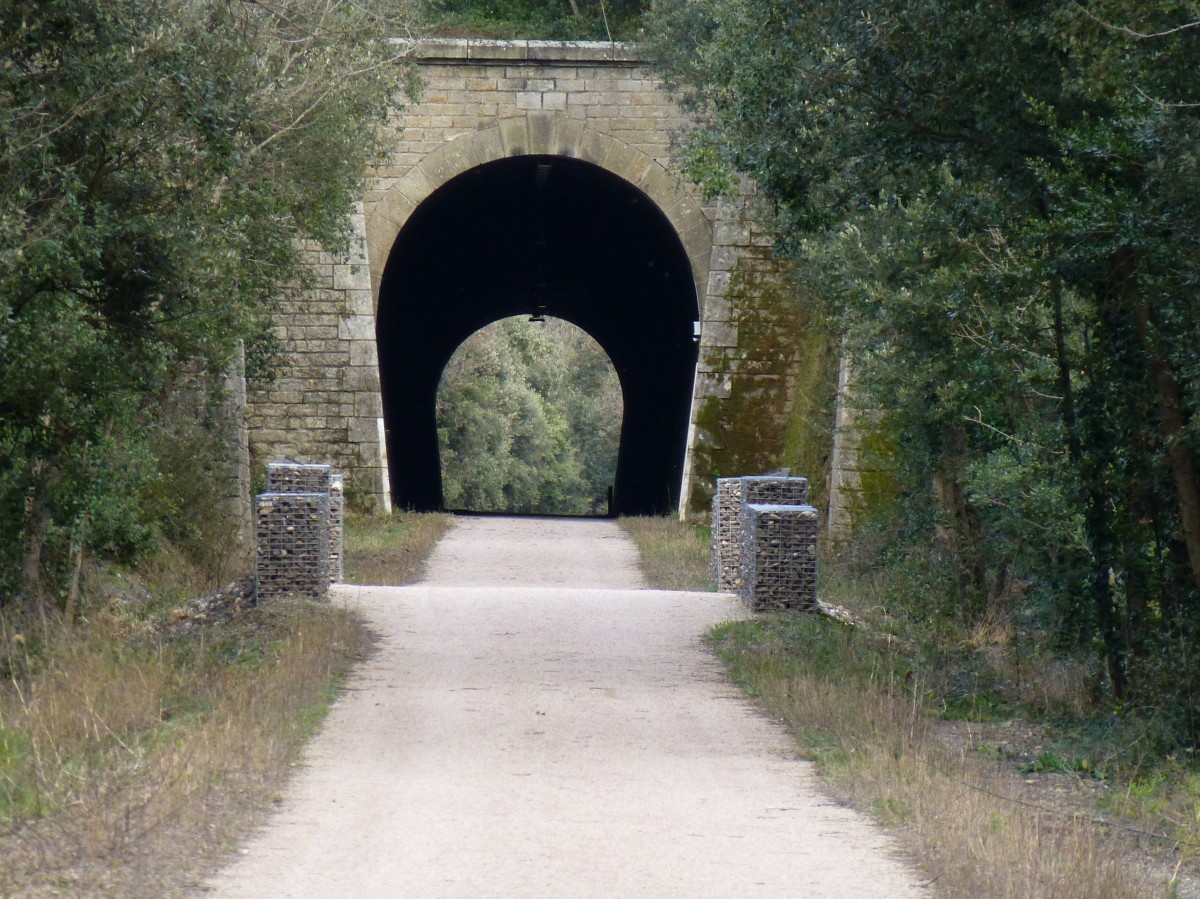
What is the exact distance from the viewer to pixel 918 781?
6.13 meters

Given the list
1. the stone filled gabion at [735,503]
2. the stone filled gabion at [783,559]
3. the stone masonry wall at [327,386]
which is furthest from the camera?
the stone masonry wall at [327,386]

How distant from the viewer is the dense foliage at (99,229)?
791 centimetres

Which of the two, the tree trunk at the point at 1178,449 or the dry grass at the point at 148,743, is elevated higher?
the tree trunk at the point at 1178,449

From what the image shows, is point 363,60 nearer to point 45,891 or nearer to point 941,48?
point 941,48

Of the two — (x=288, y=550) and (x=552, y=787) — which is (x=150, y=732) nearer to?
(x=552, y=787)

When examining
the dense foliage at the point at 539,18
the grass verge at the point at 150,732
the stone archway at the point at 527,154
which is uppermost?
the dense foliage at the point at 539,18

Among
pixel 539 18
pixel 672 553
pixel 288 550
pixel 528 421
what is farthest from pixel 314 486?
pixel 528 421

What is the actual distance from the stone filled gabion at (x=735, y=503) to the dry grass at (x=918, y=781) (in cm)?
334

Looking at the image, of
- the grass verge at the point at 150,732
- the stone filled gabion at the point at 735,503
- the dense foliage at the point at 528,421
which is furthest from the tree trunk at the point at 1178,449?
the dense foliage at the point at 528,421

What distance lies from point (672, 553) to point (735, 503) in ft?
10.7

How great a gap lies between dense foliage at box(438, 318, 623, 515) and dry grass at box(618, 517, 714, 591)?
2055 centimetres

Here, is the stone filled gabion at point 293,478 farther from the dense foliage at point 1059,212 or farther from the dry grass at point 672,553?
the dense foliage at point 1059,212

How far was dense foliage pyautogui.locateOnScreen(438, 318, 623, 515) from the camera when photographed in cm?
4366

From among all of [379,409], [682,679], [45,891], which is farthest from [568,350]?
[45,891]
